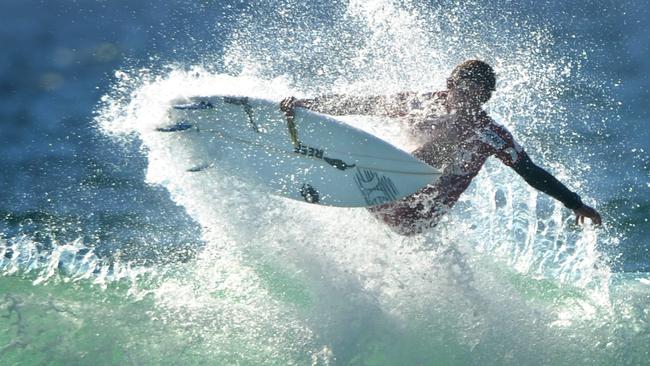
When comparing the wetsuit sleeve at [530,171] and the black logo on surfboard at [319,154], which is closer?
the wetsuit sleeve at [530,171]

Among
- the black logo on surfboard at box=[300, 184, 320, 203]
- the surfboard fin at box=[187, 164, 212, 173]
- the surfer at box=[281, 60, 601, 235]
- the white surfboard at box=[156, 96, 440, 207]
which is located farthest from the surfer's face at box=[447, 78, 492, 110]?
the surfboard fin at box=[187, 164, 212, 173]

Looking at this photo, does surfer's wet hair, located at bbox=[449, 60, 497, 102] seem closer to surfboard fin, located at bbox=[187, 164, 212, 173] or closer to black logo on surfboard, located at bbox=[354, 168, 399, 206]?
black logo on surfboard, located at bbox=[354, 168, 399, 206]

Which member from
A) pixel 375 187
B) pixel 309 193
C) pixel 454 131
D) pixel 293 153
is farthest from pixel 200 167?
pixel 454 131

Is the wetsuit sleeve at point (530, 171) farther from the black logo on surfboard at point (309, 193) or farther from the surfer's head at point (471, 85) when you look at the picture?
the black logo on surfboard at point (309, 193)

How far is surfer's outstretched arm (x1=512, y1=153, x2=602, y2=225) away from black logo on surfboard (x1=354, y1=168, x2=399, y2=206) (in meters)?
1.12

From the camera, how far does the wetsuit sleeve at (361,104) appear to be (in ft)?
17.3

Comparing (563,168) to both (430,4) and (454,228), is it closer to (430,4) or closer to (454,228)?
(430,4)

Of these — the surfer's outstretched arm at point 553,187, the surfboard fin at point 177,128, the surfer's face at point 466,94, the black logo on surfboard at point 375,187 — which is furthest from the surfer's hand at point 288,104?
the surfer's outstretched arm at point 553,187

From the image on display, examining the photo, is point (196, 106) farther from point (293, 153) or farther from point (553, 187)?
point (553, 187)

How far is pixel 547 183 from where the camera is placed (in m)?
5.20

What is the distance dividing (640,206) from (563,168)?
1787 millimetres

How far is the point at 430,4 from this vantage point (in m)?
8.23

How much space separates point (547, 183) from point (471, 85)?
3.48 feet

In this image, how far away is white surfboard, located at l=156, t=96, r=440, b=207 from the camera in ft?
18.2
